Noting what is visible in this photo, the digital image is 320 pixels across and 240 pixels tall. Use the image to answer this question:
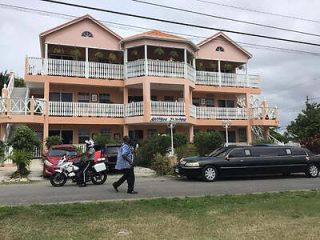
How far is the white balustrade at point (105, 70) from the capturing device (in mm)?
28844

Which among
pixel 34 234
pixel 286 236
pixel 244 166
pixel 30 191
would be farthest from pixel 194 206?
pixel 244 166

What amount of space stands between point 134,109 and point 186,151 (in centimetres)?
646

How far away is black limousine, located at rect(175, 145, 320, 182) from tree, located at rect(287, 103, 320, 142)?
19.8 meters

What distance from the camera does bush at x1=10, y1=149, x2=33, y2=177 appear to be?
19672mm

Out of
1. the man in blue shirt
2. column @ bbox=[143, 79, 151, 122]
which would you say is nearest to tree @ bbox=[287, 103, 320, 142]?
column @ bbox=[143, 79, 151, 122]

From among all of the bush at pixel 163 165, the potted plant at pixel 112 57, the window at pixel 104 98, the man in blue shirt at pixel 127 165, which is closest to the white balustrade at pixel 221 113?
the window at pixel 104 98

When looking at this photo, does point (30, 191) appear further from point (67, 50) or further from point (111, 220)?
point (67, 50)

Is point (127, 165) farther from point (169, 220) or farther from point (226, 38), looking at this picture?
point (226, 38)

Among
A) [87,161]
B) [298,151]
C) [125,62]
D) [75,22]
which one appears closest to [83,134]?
[125,62]

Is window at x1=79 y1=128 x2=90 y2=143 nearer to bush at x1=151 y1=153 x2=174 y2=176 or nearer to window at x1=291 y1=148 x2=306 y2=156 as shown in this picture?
bush at x1=151 y1=153 x2=174 y2=176

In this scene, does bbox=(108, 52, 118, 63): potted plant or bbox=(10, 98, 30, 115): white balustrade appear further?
bbox=(108, 52, 118, 63): potted plant

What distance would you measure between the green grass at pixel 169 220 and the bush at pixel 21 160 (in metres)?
10.1

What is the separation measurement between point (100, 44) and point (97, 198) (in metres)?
19.2

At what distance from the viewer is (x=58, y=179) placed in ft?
52.9
